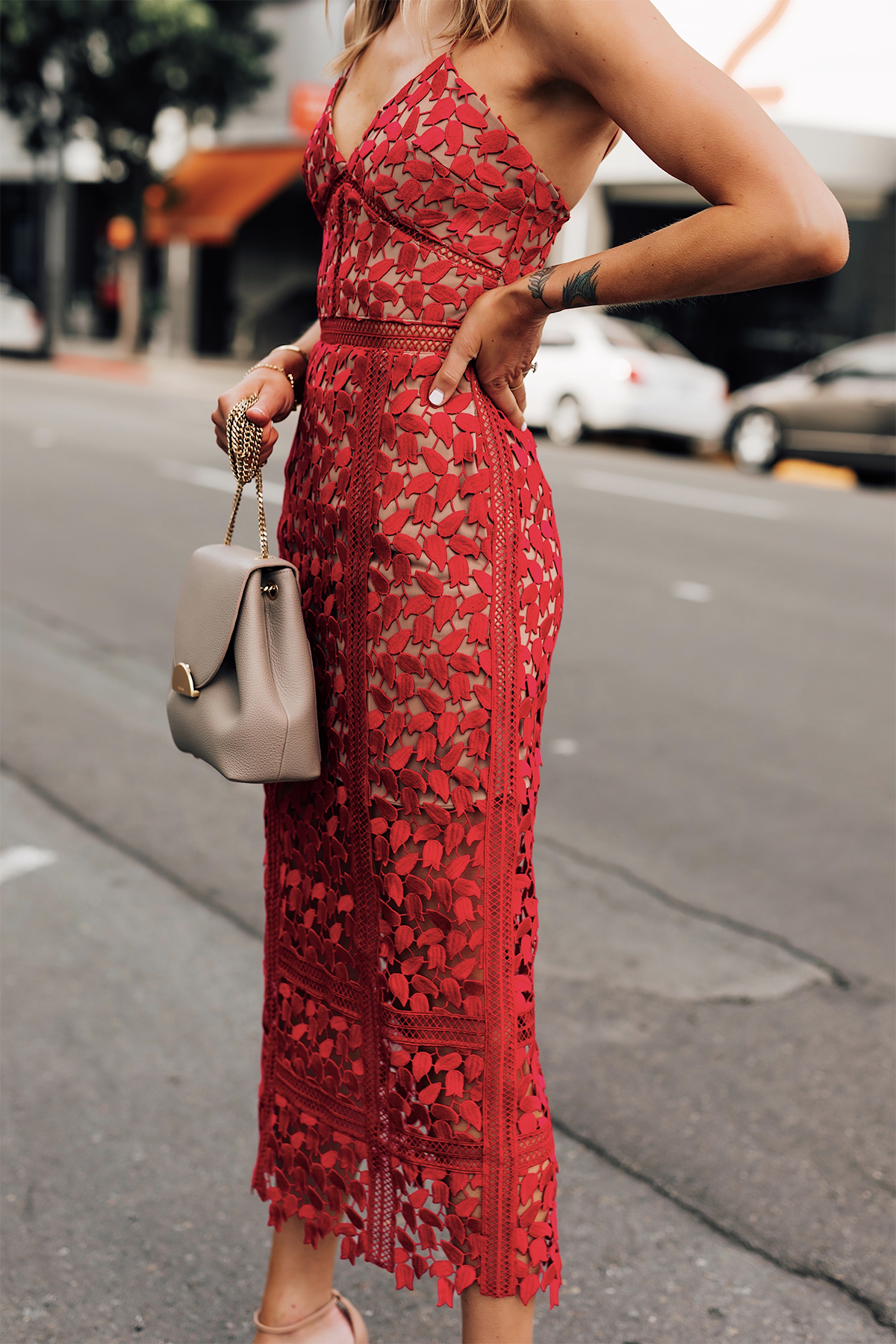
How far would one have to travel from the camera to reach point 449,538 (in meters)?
1.70

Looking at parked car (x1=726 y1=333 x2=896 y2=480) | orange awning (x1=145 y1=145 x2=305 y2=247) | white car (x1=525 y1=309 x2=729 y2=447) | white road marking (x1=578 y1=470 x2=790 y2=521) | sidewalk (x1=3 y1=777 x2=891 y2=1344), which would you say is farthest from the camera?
orange awning (x1=145 y1=145 x2=305 y2=247)

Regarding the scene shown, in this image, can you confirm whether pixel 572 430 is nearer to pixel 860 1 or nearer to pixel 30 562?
pixel 860 1

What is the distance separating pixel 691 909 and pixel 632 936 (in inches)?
A: 11.0

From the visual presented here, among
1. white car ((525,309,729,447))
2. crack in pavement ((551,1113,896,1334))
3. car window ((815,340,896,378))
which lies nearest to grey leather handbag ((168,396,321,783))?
crack in pavement ((551,1113,896,1334))

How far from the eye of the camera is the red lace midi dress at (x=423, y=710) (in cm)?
169

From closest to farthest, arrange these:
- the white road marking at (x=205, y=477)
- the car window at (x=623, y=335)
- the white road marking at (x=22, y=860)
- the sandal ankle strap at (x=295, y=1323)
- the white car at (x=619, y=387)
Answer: the sandal ankle strap at (x=295, y=1323)
the white road marking at (x=22, y=860)
the white road marking at (x=205, y=477)
the white car at (x=619, y=387)
the car window at (x=623, y=335)

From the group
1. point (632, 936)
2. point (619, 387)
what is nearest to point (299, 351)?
point (632, 936)

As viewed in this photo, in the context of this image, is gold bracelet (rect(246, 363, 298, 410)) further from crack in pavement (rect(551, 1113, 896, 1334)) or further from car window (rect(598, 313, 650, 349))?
car window (rect(598, 313, 650, 349))

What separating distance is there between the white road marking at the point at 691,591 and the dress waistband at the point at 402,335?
6.36 metres

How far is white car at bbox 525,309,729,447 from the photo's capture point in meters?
15.9

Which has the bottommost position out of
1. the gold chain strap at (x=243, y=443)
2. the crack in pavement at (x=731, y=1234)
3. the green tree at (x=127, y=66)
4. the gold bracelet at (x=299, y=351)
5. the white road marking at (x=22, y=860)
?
the crack in pavement at (x=731, y=1234)

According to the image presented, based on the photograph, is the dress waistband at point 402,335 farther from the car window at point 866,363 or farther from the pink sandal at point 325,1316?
the car window at point 866,363

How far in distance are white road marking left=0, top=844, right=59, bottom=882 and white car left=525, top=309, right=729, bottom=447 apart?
1230 centimetres

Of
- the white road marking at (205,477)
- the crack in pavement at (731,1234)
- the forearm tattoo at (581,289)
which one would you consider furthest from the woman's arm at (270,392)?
the white road marking at (205,477)
